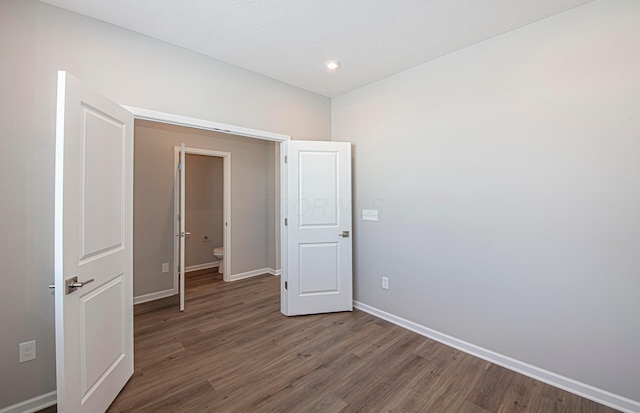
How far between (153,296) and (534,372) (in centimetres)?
438

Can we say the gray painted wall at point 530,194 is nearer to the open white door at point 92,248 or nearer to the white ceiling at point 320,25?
the white ceiling at point 320,25

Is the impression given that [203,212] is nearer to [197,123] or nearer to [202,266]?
[202,266]

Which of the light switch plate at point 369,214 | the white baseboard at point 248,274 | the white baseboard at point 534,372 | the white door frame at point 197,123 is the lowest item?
the white baseboard at point 534,372

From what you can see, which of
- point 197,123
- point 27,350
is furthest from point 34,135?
point 27,350

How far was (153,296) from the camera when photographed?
12.3 ft

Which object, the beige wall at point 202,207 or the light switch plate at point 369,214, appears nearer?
the light switch plate at point 369,214

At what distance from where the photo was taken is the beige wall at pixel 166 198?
3668 mm

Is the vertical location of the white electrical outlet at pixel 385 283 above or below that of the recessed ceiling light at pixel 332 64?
below

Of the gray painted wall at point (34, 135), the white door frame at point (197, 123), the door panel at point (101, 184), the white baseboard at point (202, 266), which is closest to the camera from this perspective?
the door panel at point (101, 184)

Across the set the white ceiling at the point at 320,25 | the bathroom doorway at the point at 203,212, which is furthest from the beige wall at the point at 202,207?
the white ceiling at the point at 320,25

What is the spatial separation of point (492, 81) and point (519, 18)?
444 mm

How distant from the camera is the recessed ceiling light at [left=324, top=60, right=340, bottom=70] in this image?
2.67 metres

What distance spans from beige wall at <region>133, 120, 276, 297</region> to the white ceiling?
188 cm

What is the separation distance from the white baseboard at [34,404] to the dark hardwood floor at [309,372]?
0.46 m
